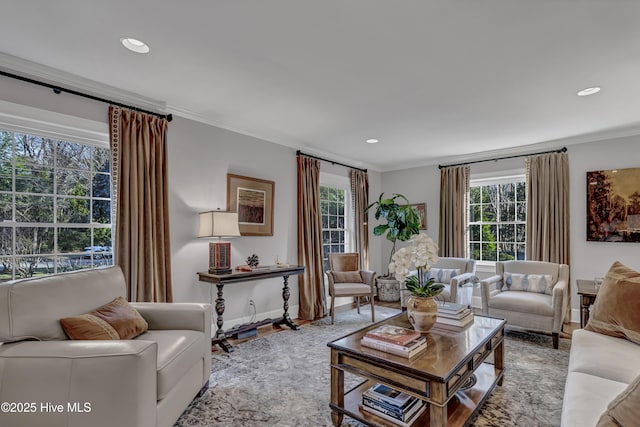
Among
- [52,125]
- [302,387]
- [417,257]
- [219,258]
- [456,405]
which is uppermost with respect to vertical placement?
[52,125]

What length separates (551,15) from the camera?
74.3 inches

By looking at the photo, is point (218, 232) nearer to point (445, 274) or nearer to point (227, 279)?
point (227, 279)

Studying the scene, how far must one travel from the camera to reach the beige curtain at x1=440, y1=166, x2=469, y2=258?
527cm

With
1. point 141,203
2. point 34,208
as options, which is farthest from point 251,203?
point 34,208

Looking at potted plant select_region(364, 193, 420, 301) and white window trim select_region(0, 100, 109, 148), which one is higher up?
white window trim select_region(0, 100, 109, 148)

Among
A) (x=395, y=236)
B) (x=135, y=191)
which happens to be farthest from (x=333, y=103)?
(x=395, y=236)

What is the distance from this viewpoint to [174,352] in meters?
1.93

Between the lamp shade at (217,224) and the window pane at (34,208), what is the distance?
48.7 inches

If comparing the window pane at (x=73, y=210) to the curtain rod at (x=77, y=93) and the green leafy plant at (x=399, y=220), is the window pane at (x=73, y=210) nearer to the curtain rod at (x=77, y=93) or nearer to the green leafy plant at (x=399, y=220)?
the curtain rod at (x=77, y=93)

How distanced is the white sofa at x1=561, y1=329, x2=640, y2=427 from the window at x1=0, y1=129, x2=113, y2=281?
3428 mm

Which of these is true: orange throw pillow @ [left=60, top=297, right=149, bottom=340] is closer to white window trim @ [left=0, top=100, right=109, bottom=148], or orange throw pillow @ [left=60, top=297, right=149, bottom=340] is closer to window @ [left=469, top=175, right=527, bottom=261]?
white window trim @ [left=0, top=100, right=109, bottom=148]

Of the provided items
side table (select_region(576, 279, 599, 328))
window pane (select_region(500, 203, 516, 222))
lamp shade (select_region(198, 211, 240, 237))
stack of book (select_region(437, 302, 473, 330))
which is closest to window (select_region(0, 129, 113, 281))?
lamp shade (select_region(198, 211, 240, 237))

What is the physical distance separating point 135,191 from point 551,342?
445 cm

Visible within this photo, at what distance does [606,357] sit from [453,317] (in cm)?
86
